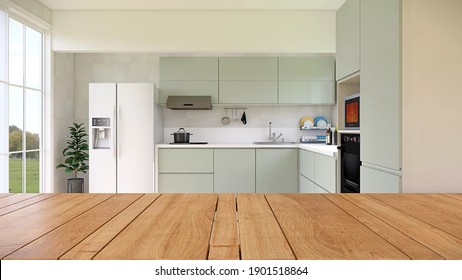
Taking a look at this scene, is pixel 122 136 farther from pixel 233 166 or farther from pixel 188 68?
pixel 233 166

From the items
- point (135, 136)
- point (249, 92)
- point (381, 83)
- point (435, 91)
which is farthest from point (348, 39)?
point (135, 136)

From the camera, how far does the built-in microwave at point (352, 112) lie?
2846mm

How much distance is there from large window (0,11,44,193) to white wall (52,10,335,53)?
58cm

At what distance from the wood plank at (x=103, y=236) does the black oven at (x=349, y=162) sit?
1.97 meters

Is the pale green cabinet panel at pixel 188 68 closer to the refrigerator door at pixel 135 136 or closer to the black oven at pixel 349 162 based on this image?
the refrigerator door at pixel 135 136

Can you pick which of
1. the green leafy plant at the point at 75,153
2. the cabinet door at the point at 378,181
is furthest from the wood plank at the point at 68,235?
the green leafy plant at the point at 75,153

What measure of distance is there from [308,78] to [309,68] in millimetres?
139

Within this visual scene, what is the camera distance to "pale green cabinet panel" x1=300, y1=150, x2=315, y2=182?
14.0ft

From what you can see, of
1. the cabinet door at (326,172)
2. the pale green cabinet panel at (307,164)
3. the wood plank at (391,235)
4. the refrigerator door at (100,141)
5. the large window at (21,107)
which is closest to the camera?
the wood plank at (391,235)

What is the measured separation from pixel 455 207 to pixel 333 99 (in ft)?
13.7

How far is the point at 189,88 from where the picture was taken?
5309 mm
